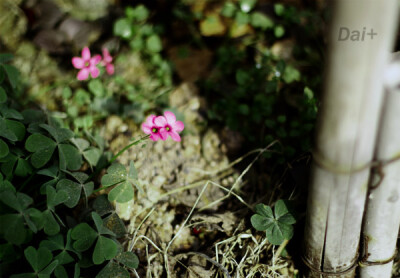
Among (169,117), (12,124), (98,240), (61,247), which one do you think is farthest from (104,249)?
(12,124)

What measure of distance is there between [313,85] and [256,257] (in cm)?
104

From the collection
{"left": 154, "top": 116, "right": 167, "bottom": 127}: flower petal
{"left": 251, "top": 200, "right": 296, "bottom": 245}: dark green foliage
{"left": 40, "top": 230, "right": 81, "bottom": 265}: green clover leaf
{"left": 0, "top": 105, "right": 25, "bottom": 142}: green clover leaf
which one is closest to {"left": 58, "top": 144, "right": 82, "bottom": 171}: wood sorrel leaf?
{"left": 0, "top": 105, "right": 25, "bottom": 142}: green clover leaf

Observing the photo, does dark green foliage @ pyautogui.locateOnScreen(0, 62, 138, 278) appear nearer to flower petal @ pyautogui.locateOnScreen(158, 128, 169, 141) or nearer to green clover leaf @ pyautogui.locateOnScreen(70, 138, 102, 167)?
green clover leaf @ pyautogui.locateOnScreen(70, 138, 102, 167)

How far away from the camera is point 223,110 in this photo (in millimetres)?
2342

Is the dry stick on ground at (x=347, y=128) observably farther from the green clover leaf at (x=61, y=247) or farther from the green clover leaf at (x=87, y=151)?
the green clover leaf at (x=87, y=151)

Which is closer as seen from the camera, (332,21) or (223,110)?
(332,21)

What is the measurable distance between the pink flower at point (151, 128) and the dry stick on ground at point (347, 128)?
615 millimetres

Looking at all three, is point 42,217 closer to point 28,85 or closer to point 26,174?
point 26,174

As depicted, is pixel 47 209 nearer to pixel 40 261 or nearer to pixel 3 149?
pixel 40 261

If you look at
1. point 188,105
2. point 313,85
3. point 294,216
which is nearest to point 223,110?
point 188,105

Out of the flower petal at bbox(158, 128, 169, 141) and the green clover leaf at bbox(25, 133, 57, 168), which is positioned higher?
the flower petal at bbox(158, 128, 169, 141)

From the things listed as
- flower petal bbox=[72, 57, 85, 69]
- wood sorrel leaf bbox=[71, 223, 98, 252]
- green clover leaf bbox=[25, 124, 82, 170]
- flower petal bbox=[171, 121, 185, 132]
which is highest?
flower petal bbox=[72, 57, 85, 69]

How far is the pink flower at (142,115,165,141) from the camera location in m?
1.71

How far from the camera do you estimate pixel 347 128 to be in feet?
4.00
